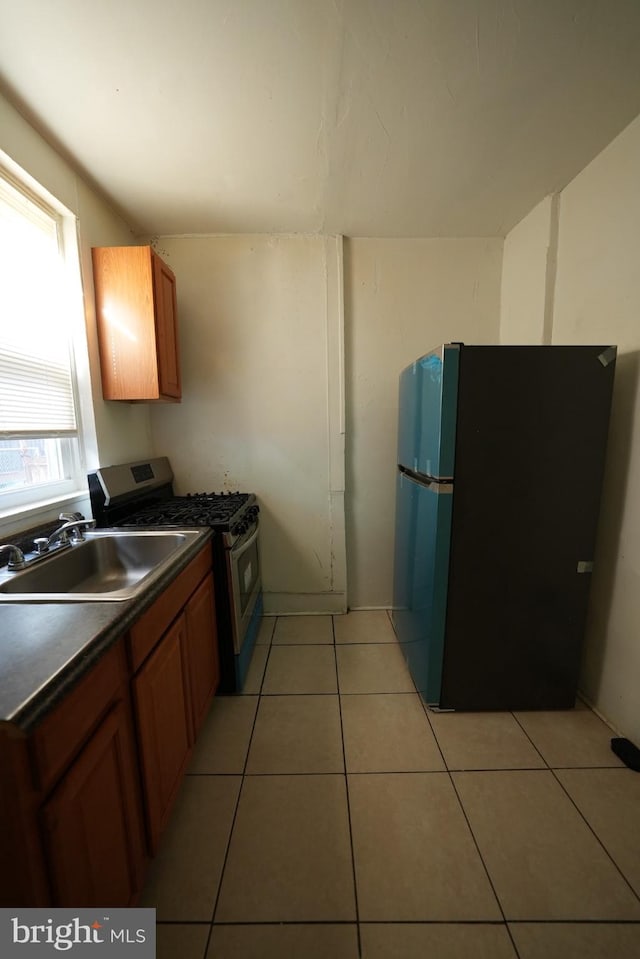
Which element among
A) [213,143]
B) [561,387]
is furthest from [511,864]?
[213,143]

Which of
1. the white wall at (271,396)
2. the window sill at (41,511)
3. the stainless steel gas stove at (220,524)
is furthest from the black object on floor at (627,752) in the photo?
the window sill at (41,511)

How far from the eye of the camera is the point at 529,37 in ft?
3.78

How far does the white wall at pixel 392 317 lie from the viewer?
2318 mm

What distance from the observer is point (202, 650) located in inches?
61.3

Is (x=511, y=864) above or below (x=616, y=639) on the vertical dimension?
below

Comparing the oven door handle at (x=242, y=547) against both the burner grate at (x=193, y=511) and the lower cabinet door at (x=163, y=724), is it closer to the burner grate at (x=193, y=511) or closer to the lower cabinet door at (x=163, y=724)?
the burner grate at (x=193, y=511)

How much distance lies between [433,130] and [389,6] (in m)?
0.51

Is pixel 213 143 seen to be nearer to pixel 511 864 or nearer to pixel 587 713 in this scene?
pixel 511 864

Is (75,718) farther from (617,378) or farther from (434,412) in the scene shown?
(617,378)

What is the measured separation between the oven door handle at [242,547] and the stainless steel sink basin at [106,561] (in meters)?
0.24

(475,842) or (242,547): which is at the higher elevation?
(242,547)

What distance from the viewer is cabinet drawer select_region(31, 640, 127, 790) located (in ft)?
2.11

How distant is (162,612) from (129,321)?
1532 millimetres

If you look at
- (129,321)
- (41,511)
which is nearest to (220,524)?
(41,511)
